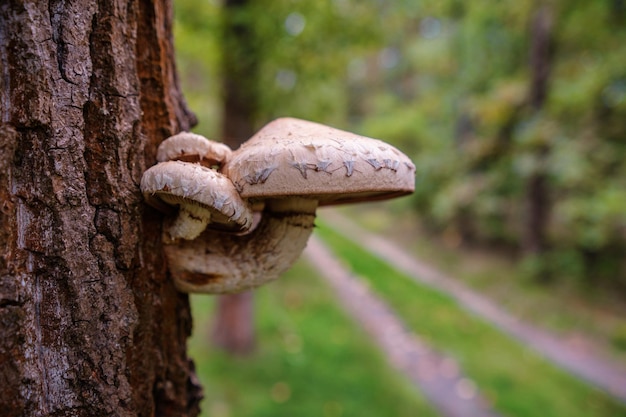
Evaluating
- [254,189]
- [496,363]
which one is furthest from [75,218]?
[496,363]

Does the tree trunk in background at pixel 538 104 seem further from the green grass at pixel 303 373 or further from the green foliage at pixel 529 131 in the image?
the green grass at pixel 303 373

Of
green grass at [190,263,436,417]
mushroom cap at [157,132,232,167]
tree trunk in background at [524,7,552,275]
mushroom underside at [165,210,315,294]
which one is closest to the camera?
mushroom cap at [157,132,232,167]

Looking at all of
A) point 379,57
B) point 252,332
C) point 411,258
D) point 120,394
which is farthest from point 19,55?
point 379,57

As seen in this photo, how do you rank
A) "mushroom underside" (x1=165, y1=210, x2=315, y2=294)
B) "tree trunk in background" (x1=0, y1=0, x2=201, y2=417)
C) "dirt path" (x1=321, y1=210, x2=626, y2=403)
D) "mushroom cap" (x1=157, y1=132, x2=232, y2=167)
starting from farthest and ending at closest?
"dirt path" (x1=321, y1=210, x2=626, y2=403)
"mushroom underside" (x1=165, y1=210, x2=315, y2=294)
"mushroom cap" (x1=157, y1=132, x2=232, y2=167)
"tree trunk in background" (x1=0, y1=0, x2=201, y2=417)

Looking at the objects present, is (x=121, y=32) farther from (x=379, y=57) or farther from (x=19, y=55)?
(x=379, y=57)

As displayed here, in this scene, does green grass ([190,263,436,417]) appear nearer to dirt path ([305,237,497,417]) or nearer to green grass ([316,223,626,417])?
dirt path ([305,237,497,417])

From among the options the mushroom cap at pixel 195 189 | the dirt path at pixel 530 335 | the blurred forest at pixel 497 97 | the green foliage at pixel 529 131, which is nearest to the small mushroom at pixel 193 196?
the mushroom cap at pixel 195 189

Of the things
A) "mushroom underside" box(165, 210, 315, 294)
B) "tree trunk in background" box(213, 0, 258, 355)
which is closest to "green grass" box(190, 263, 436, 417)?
"tree trunk in background" box(213, 0, 258, 355)
